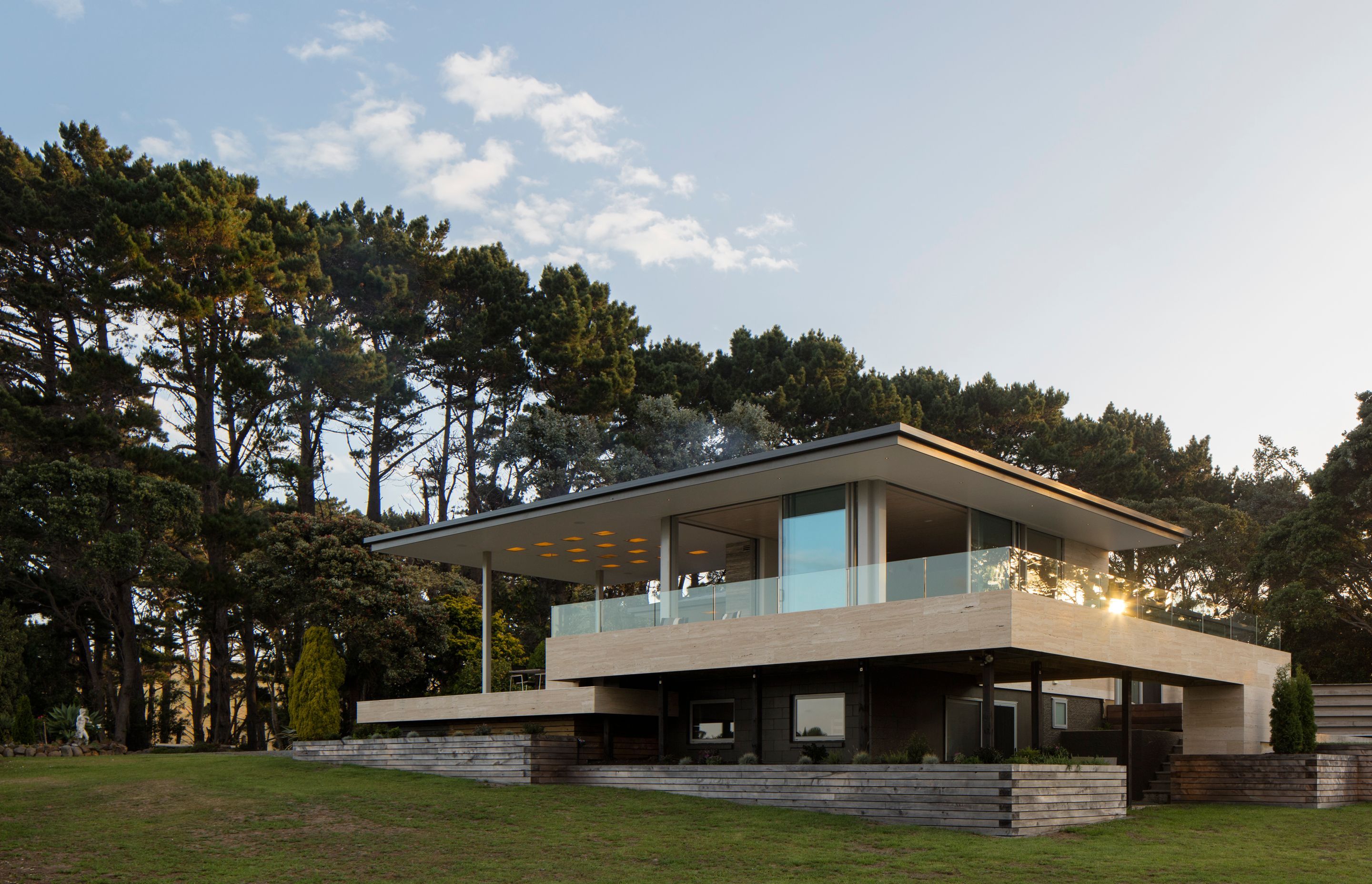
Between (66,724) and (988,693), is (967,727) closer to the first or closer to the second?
(988,693)

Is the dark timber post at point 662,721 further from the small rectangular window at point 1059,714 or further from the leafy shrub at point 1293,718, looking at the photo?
the leafy shrub at point 1293,718

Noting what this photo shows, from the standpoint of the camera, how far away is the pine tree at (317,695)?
2555 centimetres

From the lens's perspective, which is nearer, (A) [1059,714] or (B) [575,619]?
(B) [575,619]

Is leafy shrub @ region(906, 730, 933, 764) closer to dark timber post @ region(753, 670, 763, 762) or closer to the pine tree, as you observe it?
dark timber post @ region(753, 670, 763, 762)

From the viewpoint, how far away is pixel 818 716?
19.1 m

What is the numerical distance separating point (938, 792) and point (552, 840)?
5197 mm

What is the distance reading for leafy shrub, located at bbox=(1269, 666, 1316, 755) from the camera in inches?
765

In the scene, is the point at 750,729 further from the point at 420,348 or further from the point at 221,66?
the point at 420,348

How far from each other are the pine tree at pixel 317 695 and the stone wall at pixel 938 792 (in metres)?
11.1

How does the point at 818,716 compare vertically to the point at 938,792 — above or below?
above

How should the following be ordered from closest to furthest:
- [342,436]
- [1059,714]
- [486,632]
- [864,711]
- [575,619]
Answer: [864,711] < [575,619] < [1059,714] < [486,632] < [342,436]

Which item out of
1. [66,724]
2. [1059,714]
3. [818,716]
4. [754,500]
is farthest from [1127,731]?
[66,724]

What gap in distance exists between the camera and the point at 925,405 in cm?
4322

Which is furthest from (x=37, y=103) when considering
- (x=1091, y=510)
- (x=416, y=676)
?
(x=1091, y=510)
